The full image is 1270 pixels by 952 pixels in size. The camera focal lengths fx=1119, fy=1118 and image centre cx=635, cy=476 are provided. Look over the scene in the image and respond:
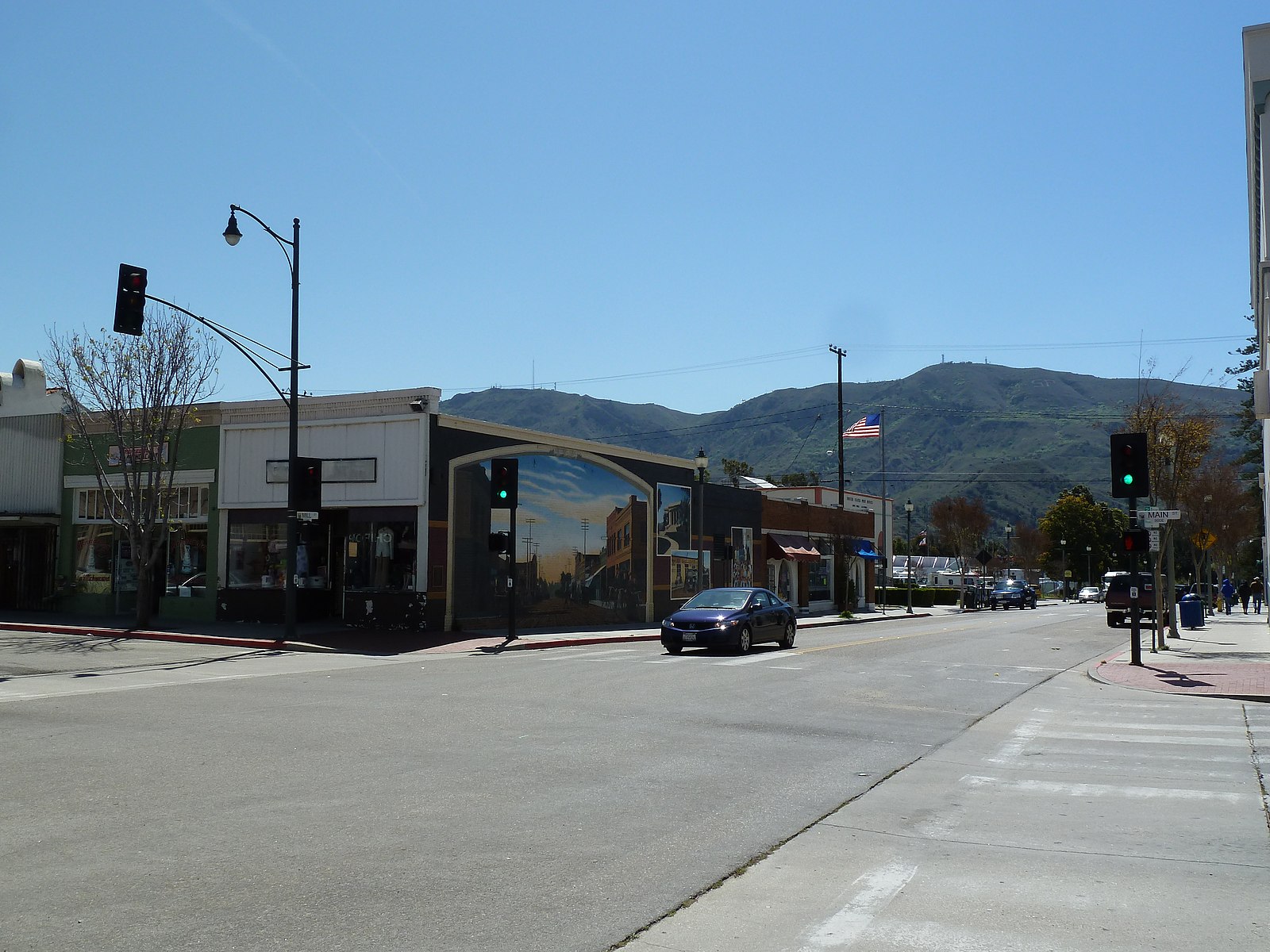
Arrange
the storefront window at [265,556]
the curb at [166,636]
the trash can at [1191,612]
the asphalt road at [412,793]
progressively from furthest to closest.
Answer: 1. the trash can at [1191,612]
2. the storefront window at [265,556]
3. the curb at [166,636]
4. the asphalt road at [412,793]

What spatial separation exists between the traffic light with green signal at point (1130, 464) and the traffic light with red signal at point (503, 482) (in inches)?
512

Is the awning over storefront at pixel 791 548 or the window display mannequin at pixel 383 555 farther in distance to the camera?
the awning over storefront at pixel 791 548

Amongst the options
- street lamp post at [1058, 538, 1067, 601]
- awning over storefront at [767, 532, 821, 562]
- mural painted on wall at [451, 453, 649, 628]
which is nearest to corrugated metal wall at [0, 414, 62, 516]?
mural painted on wall at [451, 453, 649, 628]

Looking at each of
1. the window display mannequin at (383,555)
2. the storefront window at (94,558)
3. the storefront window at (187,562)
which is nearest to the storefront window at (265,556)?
the storefront window at (187,562)

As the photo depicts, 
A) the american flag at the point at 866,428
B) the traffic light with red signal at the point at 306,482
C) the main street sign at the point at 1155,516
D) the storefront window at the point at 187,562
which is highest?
Answer: the american flag at the point at 866,428

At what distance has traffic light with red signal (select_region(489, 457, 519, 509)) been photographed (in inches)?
1032

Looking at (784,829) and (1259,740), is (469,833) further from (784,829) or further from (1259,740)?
(1259,740)

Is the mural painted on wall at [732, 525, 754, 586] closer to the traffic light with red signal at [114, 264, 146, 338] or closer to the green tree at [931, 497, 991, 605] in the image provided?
the traffic light with red signal at [114, 264, 146, 338]

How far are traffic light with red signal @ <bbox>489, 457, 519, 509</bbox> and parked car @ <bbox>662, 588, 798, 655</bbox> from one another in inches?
194

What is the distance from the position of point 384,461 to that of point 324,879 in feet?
73.9

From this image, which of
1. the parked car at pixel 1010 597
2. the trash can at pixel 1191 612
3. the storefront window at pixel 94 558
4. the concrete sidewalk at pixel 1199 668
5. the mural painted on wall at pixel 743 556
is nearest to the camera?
the concrete sidewalk at pixel 1199 668

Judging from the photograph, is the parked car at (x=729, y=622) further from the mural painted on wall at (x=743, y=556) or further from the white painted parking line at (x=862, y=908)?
the mural painted on wall at (x=743, y=556)

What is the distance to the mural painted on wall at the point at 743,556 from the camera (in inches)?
1774

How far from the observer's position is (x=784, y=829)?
785 centimetres
